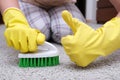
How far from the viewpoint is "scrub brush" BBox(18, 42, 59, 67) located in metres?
0.54

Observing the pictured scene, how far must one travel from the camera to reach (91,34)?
0.52 metres

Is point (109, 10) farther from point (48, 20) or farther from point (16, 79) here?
point (16, 79)

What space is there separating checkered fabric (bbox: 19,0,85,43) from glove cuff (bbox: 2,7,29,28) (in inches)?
8.9

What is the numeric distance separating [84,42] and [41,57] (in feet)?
0.34

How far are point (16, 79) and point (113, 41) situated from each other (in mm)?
232

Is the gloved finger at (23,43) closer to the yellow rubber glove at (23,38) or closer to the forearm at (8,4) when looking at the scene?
the yellow rubber glove at (23,38)

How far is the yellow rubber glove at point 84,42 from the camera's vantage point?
50 centimetres

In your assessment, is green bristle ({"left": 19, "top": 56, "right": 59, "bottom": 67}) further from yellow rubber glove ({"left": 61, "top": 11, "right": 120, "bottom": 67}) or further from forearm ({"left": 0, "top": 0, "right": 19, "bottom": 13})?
forearm ({"left": 0, "top": 0, "right": 19, "bottom": 13})

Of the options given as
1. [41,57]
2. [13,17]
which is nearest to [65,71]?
[41,57]

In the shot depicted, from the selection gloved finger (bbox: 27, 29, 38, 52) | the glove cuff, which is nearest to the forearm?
the glove cuff

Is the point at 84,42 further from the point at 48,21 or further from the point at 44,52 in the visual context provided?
the point at 48,21

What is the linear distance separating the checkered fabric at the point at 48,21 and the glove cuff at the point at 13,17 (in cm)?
23

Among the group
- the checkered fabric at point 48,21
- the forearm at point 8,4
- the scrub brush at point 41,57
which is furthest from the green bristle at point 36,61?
the checkered fabric at point 48,21

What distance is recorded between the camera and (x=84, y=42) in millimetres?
510
